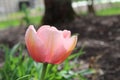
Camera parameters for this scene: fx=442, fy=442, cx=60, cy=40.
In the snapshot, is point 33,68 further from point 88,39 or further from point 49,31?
point 88,39

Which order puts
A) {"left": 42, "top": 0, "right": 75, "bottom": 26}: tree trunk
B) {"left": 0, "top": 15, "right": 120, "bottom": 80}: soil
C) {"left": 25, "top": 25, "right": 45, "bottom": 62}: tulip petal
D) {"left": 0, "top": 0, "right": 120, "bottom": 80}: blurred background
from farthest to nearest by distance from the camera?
{"left": 42, "top": 0, "right": 75, "bottom": 26}: tree trunk, {"left": 0, "top": 0, "right": 120, "bottom": 80}: blurred background, {"left": 0, "top": 15, "right": 120, "bottom": 80}: soil, {"left": 25, "top": 25, "right": 45, "bottom": 62}: tulip petal

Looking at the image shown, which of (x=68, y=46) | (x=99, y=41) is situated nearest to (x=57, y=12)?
(x=99, y=41)

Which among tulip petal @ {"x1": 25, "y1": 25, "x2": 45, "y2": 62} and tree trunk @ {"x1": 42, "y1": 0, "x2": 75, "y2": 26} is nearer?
tulip petal @ {"x1": 25, "y1": 25, "x2": 45, "y2": 62}

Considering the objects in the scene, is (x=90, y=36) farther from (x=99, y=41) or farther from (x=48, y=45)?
(x=48, y=45)

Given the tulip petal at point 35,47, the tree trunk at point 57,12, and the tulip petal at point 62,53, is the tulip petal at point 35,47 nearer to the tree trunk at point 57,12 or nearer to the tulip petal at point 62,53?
the tulip petal at point 62,53

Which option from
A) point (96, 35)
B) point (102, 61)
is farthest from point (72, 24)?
point (102, 61)

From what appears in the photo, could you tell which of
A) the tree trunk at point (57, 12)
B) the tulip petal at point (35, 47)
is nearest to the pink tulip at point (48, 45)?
the tulip petal at point (35, 47)

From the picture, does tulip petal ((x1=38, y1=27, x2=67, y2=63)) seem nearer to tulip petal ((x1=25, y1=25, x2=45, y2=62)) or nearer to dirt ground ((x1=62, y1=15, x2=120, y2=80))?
tulip petal ((x1=25, y1=25, x2=45, y2=62))

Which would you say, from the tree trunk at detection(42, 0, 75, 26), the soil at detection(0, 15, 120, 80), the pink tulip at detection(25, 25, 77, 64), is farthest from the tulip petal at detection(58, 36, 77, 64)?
the tree trunk at detection(42, 0, 75, 26)
